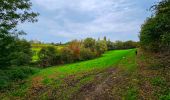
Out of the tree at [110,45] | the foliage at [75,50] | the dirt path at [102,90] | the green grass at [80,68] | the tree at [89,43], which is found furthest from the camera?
the tree at [110,45]

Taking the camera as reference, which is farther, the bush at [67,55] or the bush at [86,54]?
the bush at [86,54]

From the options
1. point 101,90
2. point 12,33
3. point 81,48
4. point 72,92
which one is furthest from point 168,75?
point 81,48

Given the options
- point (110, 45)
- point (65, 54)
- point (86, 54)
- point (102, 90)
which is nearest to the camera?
point (102, 90)

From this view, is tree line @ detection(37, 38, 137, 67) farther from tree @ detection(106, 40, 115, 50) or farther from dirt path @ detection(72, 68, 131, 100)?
dirt path @ detection(72, 68, 131, 100)

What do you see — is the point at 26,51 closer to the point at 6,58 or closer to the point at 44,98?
the point at 6,58

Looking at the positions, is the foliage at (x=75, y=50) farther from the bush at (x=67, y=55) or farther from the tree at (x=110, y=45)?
the tree at (x=110, y=45)

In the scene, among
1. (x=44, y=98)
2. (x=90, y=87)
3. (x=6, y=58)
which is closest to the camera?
(x=44, y=98)

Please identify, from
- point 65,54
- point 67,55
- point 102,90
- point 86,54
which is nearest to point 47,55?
point 65,54

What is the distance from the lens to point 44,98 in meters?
23.0

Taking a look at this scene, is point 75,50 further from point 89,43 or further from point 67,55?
point 89,43

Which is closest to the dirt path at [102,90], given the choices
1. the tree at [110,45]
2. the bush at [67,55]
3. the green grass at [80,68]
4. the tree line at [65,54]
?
the green grass at [80,68]

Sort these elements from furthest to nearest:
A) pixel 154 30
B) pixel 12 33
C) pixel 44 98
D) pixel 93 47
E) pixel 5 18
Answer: pixel 93 47 → pixel 154 30 → pixel 44 98 → pixel 12 33 → pixel 5 18

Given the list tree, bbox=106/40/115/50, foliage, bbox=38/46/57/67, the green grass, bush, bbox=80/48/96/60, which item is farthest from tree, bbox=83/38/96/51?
tree, bbox=106/40/115/50

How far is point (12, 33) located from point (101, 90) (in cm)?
700
